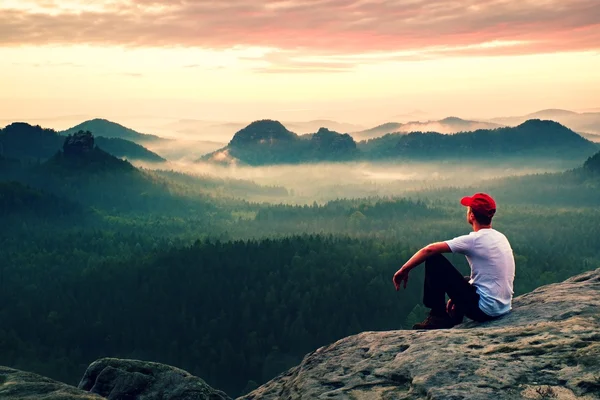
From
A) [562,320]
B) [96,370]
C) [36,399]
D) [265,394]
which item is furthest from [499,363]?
[96,370]

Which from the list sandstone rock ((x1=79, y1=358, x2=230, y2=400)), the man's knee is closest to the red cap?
the man's knee

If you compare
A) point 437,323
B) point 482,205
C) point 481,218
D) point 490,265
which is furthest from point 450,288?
point 482,205

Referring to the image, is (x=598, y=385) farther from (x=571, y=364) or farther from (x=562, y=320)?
(x=562, y=320)

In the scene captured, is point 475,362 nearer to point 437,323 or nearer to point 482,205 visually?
point 437,323

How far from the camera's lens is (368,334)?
71.8ft

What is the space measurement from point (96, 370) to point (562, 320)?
16.9m

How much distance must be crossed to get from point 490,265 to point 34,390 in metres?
15.2

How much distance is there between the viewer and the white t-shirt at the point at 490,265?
21453mm

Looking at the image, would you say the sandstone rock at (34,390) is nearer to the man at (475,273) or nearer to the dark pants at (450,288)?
the man at (475,273)

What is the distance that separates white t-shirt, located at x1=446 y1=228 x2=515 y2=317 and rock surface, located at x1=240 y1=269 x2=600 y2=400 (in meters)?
0.68

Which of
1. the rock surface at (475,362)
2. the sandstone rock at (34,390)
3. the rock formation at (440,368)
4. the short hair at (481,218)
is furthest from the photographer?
the short hair at (481,218)

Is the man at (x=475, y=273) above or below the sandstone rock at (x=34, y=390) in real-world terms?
above

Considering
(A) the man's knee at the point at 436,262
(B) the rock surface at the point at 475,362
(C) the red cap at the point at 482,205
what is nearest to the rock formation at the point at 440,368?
(B) the rock surface at the point at 475,362

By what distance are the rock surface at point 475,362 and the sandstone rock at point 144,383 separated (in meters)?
2.12
